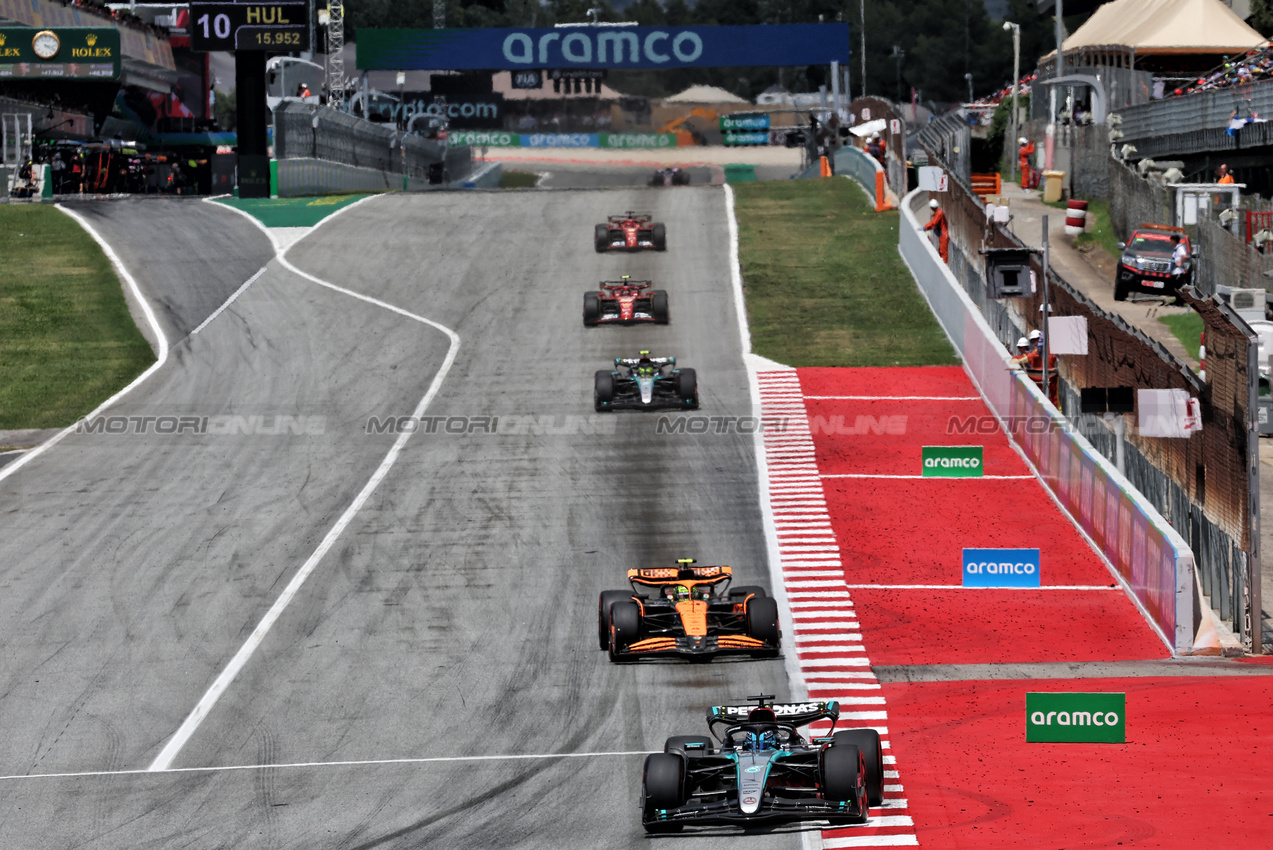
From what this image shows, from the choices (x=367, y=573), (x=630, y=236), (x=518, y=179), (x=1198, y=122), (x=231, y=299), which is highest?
(x=518, y=179)

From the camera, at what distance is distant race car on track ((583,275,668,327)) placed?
35.8 metres

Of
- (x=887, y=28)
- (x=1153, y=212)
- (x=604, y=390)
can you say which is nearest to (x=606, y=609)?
(x=604, y=390)

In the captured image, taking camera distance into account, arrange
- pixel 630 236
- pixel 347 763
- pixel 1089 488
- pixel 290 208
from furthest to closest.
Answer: pixel 290 208
pixel 630 236
pixel 1089 488
pixel 347 763

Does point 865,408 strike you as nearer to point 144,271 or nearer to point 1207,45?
point 144,271

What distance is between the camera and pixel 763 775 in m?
12.5

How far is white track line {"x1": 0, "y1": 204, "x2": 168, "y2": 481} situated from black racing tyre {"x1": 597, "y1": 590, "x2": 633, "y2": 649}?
1306 centimetres

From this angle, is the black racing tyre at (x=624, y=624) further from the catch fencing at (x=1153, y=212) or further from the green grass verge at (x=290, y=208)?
the green grass verge at (x=290, y=208)

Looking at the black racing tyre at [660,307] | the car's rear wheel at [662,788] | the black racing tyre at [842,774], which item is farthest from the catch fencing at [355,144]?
the black racing tyre at [842,774]

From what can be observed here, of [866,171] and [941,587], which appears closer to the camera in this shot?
[941,587]

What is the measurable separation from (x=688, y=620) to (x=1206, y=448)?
635 cm

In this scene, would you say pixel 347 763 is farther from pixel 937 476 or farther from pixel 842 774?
pixel 937 476

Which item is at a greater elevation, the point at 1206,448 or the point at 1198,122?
the point at 1198,122

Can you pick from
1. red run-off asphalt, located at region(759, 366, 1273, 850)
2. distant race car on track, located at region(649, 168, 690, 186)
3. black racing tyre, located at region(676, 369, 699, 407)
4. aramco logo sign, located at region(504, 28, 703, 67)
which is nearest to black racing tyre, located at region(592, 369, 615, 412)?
black racing tyre, located at region(676, 369, 699, 407)

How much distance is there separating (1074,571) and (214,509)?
1232cm
